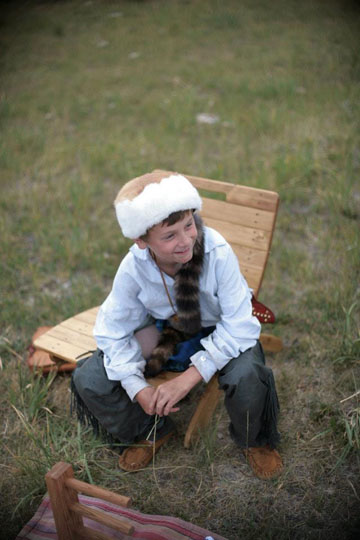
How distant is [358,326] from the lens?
3.04 m

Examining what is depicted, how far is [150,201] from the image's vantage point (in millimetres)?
1934

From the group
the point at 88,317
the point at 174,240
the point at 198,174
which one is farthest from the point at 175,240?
the point at 198,174

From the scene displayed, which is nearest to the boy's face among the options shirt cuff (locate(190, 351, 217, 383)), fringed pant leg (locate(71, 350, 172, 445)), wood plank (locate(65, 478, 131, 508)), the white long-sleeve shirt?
the white long-sleeve shirt

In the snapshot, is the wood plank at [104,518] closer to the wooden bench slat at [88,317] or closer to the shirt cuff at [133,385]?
the shirt cuff at [133,385]

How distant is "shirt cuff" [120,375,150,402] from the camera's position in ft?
7.24

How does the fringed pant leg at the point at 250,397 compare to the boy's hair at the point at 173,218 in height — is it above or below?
below

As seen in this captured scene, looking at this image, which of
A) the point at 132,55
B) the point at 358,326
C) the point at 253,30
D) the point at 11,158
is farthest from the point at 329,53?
the point at 358,326

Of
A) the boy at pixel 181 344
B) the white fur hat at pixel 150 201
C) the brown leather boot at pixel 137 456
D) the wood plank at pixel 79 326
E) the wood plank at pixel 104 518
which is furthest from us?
the wood plank at pixel 79 326

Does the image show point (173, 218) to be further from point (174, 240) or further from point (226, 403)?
point (226, 403)

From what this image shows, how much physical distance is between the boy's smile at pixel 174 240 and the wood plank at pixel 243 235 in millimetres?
812

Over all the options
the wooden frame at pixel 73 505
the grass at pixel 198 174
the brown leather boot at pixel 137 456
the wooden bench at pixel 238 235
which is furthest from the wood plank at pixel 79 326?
the wooden frame at pixel 73 505

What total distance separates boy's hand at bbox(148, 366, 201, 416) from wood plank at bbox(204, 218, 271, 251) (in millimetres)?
967

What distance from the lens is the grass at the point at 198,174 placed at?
233 centimetres

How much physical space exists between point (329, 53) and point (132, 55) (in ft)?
10.2
